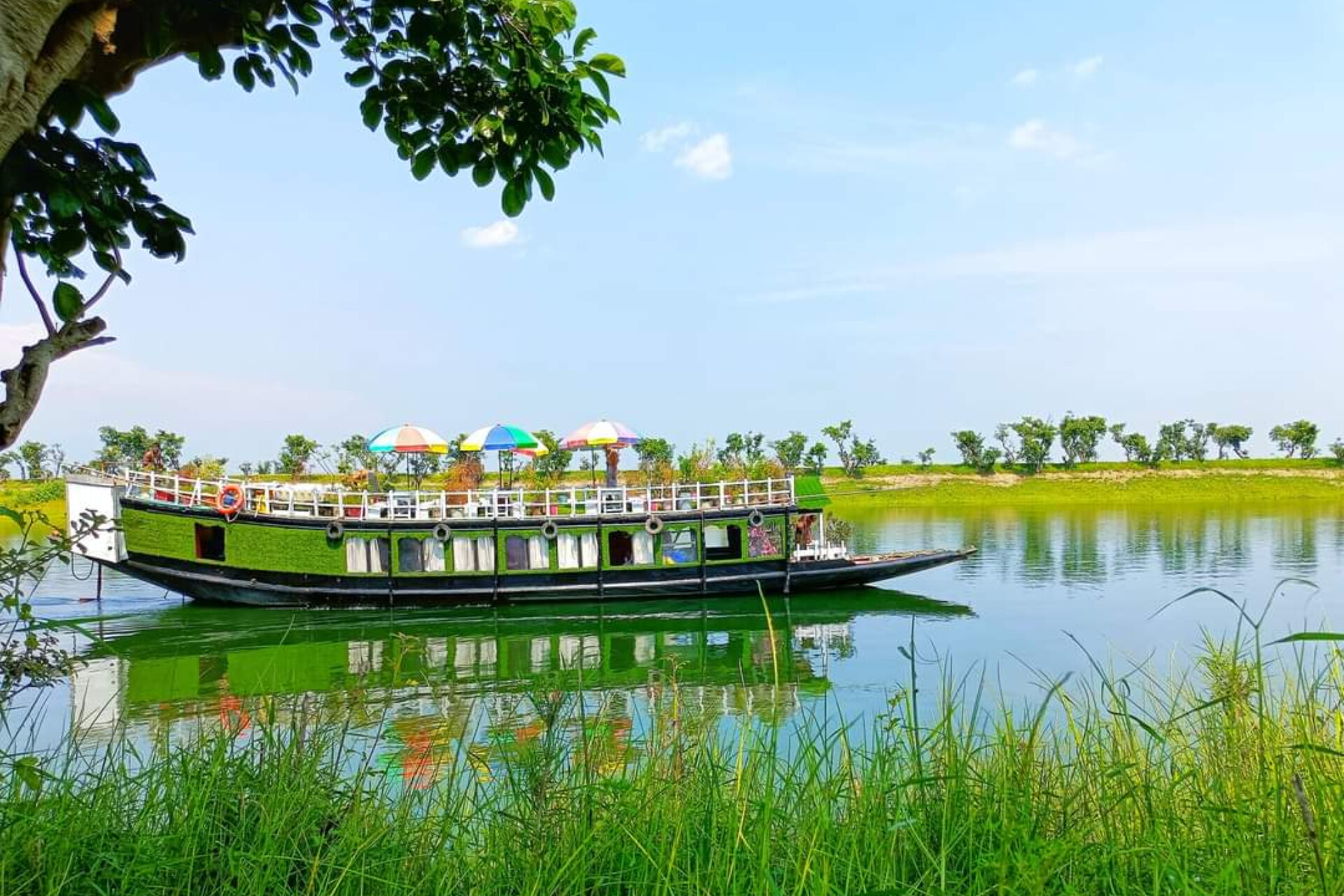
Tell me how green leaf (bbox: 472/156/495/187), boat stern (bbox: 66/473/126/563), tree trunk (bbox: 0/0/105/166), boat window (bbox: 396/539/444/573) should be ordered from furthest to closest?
boat window (bbox: 396/539/444/573)
boat stern (bbox: 66/473/126/563)
green leaf (bbox: 472/156/495/187)
tree trunk (bbox: 0/0/105/166)

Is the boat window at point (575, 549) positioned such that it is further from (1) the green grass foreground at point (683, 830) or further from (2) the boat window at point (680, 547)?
(1) the green grass foreground at point (683, 830)

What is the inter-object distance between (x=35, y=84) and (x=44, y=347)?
2.35ft

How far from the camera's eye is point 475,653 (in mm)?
13672

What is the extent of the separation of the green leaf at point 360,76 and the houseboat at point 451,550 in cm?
1469

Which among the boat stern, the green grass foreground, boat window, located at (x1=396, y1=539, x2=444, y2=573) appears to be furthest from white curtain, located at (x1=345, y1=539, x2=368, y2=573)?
the green grass foreground

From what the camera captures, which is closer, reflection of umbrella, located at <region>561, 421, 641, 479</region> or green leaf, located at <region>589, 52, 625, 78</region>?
green leaf, located at <region>589, 52, 625, 78</region>

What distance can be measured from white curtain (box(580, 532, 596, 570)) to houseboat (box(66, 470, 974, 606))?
22mm

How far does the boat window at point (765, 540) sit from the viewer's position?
18984 millimetres

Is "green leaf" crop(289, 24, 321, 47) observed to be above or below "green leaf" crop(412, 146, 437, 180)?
above

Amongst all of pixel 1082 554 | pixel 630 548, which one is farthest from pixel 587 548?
pixel 1082 554

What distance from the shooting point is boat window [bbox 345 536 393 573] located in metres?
18.2

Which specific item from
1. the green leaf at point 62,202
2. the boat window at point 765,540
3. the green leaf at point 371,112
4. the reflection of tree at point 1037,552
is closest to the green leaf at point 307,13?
the green leaf at point 371,112

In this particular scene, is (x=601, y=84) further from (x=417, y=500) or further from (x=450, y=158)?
(x=417, y=500)

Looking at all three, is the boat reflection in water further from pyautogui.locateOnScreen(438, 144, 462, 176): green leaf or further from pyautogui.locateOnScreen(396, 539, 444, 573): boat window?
pyautogui.locateOnScreen(438, 144, 462, 176): green leaf
